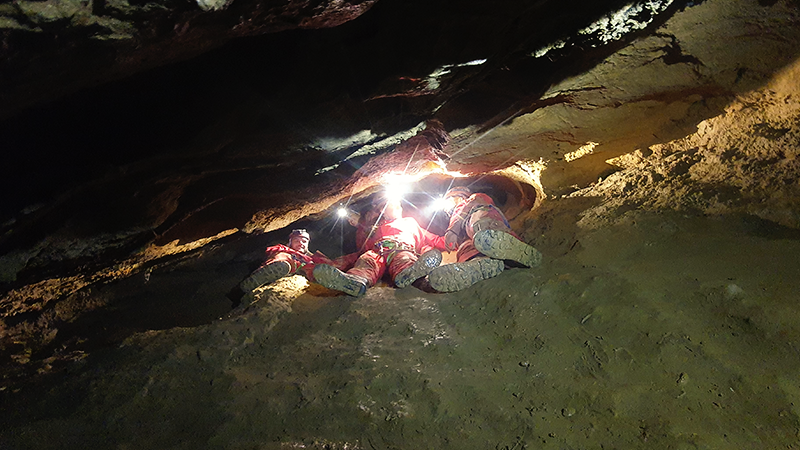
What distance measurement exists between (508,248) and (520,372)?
1.77 m

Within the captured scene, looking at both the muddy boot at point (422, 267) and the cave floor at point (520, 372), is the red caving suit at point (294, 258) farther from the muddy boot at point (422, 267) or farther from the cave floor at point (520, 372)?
the cave floor at point (520, 372)

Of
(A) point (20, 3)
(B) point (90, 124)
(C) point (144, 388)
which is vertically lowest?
(C) point (144, 388)

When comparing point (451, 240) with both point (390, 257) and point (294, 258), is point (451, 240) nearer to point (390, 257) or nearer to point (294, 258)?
point (390, 257)

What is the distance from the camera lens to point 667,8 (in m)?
2.45

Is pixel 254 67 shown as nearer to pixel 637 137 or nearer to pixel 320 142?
pixel 320 142

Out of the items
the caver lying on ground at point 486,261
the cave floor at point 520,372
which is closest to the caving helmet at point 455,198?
the caver lying on ground at point 486,261

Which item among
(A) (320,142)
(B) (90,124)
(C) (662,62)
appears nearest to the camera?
(B) (90,124)

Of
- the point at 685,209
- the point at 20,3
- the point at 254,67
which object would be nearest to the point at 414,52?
the point at 254,67

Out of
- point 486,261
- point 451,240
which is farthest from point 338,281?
point 451,240

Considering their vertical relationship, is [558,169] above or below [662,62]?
below

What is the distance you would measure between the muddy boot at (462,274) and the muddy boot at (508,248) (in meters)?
0.13

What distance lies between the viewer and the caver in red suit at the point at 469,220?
4.80 m

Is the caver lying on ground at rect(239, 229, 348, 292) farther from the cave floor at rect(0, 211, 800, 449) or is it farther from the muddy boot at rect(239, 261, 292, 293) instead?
the cave floor at rect(0, 211, 800, 449)

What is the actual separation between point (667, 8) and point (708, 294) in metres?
1.97
